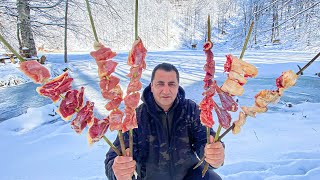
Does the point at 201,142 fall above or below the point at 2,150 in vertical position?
above

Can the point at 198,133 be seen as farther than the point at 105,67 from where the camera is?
Yes

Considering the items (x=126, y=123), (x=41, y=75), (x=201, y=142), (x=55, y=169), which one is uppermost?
(x=41, y=75)

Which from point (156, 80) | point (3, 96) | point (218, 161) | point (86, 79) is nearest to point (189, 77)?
point (86, 79)

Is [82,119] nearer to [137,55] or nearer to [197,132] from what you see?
[137,55]

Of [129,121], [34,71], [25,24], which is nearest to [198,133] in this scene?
[129,121]

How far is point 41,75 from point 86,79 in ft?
27.1

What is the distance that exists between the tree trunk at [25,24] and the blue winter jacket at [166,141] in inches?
312

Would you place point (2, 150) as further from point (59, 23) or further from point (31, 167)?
point (59, 23)

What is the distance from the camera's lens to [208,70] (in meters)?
0.82

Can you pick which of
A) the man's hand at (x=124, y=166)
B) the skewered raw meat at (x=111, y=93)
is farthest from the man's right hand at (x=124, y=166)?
the skewered raw meat at (x=111, y=93)

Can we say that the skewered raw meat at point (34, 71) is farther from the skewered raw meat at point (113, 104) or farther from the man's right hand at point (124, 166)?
Answer: the man's right hand at point (124, 166)

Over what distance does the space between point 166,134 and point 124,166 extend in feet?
2.56

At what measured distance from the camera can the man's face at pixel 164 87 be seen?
1.59 m

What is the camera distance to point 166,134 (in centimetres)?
168
